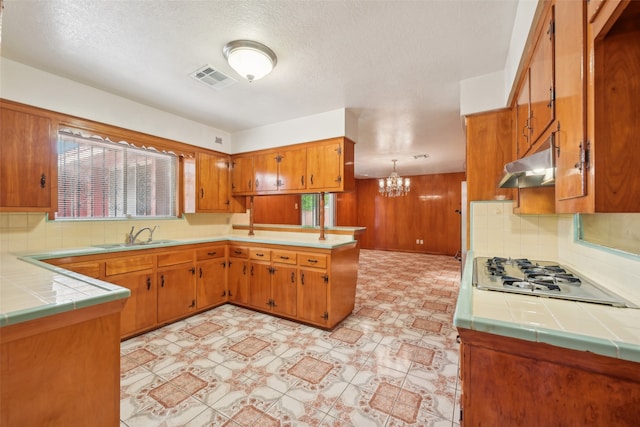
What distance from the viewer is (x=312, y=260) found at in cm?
289

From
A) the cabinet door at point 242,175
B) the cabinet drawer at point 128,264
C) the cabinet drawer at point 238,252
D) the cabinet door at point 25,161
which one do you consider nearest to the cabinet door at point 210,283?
the cabinet drawer at point 238,252

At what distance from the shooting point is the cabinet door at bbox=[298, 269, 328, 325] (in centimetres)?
282

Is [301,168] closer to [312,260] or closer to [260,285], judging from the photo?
[312,260]

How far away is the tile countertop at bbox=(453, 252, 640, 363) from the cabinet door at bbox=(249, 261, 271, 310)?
2416 millimetres

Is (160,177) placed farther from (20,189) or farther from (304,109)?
(304,109)

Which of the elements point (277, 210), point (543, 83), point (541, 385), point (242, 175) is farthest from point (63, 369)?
point (277, 210)

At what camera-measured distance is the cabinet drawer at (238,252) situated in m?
3.43

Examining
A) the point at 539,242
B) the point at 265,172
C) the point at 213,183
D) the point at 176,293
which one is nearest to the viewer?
the point at 539,242

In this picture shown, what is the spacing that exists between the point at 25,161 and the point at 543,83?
3.75 metres

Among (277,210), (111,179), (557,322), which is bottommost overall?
(557,322)

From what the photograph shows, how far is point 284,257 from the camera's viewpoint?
3.08m

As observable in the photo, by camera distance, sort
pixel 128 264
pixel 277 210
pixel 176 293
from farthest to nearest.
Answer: pixel 277 210 < pixel 176 293 < pixel 128 264

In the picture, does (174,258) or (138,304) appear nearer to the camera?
(138,304)

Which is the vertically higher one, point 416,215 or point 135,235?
point 416,215
